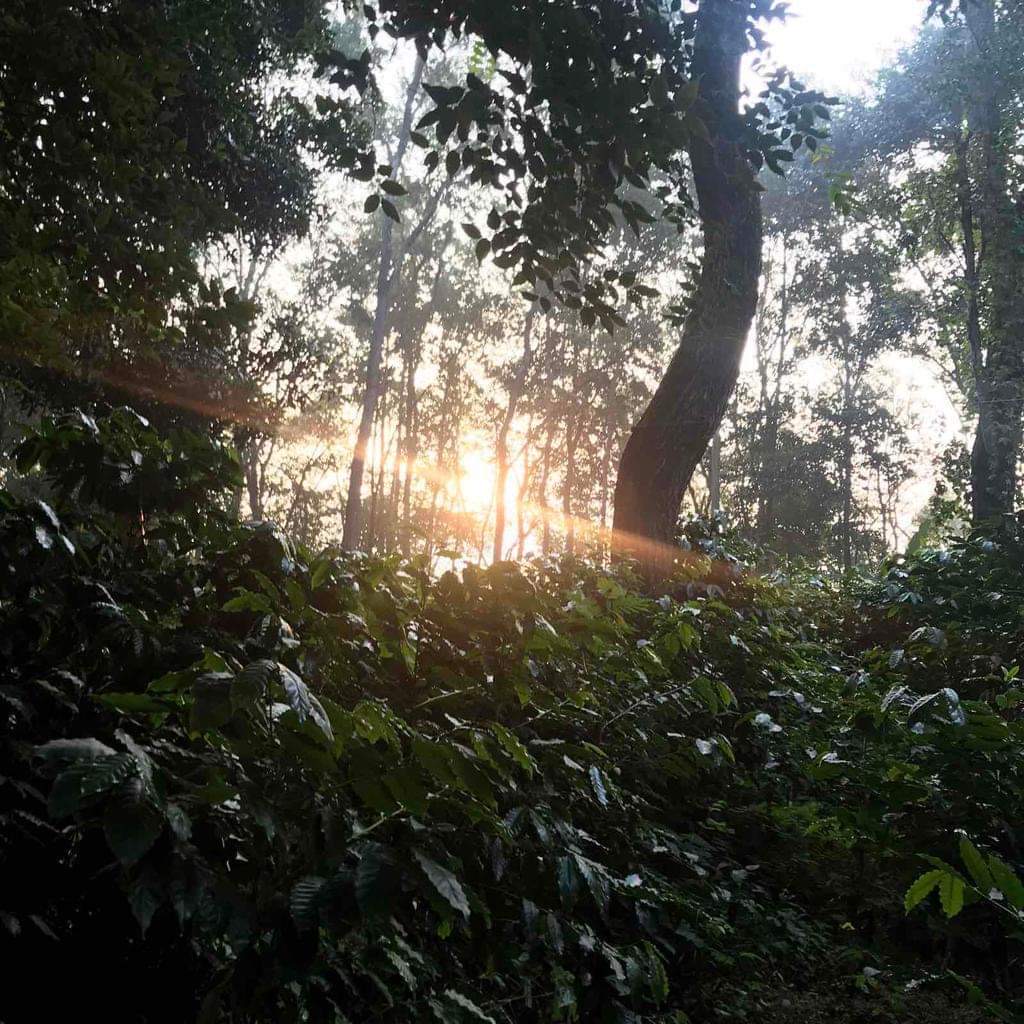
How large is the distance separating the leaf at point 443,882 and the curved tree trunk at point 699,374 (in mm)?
4465

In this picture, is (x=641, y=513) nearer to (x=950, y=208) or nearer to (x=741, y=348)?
(x=741, y=348)

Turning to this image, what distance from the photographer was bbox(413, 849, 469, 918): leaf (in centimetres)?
127

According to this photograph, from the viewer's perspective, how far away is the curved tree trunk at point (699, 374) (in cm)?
538

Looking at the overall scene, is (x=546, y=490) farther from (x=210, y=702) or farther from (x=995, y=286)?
(x=210, y=702)

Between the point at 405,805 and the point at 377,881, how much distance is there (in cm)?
14

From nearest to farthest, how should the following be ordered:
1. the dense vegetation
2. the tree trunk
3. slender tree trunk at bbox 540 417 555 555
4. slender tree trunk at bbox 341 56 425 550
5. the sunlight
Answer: the dense vegetation
the tree trunk
slender tree trunk at bbox 341 56 425 550
slender tree trunk at bbox 540 417 555 555
the sunlight

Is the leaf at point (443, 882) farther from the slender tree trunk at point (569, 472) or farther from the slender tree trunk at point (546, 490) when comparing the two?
the slender tree trunk at point (546, 490)

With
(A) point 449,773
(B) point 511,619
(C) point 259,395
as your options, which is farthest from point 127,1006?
(C) point 259,395

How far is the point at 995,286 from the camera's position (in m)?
11.4

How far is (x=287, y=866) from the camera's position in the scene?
1.51m

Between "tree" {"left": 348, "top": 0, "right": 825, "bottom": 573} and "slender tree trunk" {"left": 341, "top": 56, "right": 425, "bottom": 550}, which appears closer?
"tree" {"left": 348, "top": 0, "right": 825, "bottom": 573}

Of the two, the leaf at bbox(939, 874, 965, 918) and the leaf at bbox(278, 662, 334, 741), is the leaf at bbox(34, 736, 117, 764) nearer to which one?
the leaf at bbox(278, 662, 334, 741)

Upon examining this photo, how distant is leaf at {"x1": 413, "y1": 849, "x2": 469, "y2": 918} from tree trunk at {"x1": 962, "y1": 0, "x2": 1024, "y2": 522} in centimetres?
956

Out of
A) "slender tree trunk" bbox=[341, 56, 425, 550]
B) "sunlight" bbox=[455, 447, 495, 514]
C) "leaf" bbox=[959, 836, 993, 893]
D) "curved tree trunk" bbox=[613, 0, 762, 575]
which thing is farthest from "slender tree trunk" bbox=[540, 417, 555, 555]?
"leaf" bbox=[959, 836, 993, 893]
